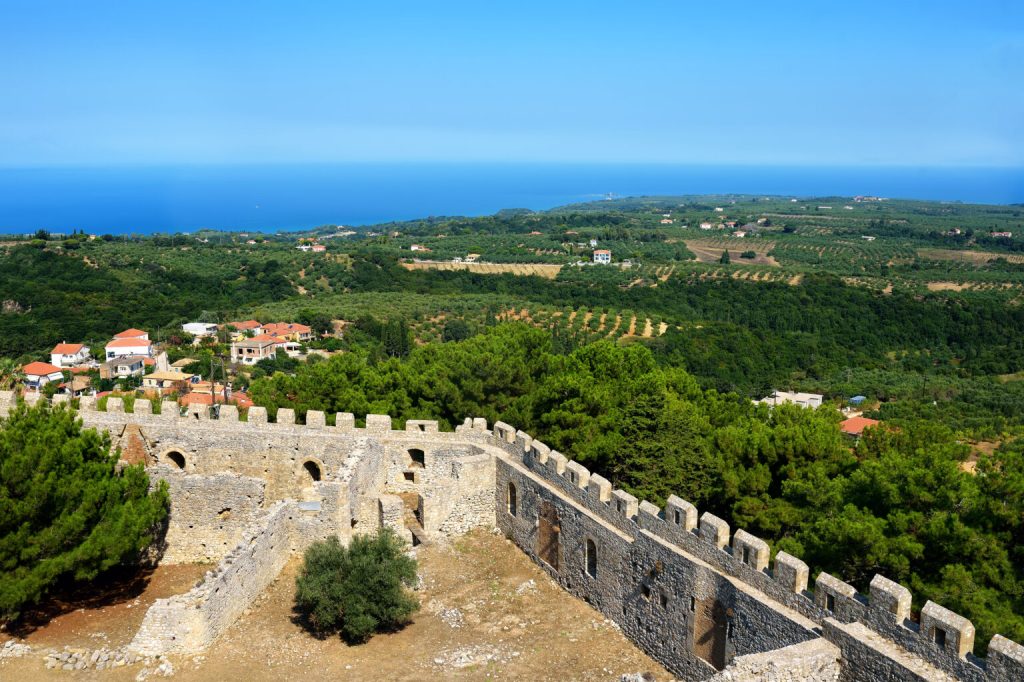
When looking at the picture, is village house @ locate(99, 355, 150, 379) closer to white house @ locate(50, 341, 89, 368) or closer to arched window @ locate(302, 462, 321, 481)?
white house @ locate(50, 341, 89, 368)

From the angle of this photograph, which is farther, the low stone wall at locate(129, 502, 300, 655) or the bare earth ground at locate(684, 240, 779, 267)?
the bare earth ground at locate(684, 240, 779, 267)

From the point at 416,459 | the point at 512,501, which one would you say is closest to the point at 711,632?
the point at 512,501

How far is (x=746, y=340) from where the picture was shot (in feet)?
197

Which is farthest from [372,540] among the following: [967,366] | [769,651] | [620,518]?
[967,366]

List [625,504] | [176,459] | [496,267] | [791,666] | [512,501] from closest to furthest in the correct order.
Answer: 1. [791,666]
2. [625,504]
3. [512,501]
4. [176,459]
5. [496,267]

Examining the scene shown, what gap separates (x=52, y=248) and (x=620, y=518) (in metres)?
82.6

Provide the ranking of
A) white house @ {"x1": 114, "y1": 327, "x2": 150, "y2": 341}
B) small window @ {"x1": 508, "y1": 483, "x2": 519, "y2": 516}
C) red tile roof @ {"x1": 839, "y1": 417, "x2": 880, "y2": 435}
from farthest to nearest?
1. white house @ {"x1": 114, "y1": 327, "x2": 150, "y2": 341}
2. red tile roof @ {"x1": 839, "y1": 417, "x2": 880, "y2": 435}
3. small window @ {"x1": 508, "y1": 483, "x2": 519, "y2": 516}

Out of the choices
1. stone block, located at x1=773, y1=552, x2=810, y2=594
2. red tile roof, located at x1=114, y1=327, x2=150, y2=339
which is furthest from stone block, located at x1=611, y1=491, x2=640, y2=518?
red tile roof, located at x1=114, y1=327, x2=150, y2=339

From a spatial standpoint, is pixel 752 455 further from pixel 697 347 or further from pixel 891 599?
pixel 697 347

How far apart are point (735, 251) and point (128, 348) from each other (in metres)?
92.7

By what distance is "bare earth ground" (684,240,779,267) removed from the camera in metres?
113

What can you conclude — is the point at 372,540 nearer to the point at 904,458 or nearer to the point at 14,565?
the point at 14,565

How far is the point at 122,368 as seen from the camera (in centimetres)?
5091

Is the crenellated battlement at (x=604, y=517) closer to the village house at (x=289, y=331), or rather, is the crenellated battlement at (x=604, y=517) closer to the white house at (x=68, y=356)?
the village house at (x=289, y=331)
